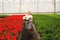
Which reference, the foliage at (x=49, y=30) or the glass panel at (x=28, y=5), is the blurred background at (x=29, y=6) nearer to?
the glass panel at (x=28, y=5)

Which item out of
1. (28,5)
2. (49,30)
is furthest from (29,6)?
(49,30)

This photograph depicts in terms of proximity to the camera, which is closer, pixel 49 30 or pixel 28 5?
pixel 49 30

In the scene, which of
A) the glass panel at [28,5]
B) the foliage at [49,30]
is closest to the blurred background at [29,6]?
the glass panel at [28,5]

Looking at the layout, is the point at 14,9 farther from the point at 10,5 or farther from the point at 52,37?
A: the point at 52,37

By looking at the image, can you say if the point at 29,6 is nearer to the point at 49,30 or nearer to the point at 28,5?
the point at 28,5

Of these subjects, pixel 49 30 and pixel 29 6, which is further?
pixel 29 6

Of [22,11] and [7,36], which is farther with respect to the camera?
[22,11]

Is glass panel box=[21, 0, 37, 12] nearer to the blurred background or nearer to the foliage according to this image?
the blurred background

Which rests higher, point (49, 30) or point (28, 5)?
point (28, 5)

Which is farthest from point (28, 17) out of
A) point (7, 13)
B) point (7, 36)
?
point (7, 13)

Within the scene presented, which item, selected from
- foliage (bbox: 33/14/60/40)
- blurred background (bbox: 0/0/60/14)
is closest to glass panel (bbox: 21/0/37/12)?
blurred background (bbox: 0/0/60/14)

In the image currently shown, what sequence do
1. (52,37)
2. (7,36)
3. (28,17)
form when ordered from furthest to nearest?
(28,17)
(7,36)
(52,37)

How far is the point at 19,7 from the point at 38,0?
6.45ft

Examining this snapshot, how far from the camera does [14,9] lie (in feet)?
86.4
